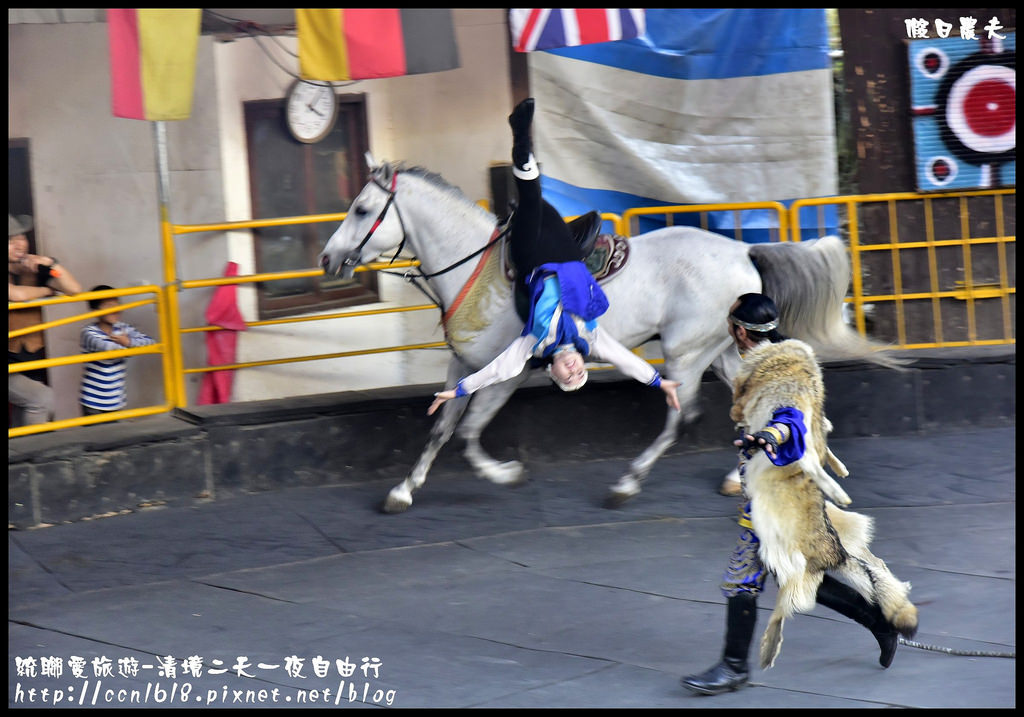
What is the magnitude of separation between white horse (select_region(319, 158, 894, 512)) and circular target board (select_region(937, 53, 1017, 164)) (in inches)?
86.6

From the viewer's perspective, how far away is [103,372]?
8.43 m

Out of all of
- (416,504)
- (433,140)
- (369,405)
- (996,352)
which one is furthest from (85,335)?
(996,352)

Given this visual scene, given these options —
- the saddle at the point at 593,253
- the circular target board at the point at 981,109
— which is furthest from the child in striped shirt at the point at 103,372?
the circular target board at the point at 981,109

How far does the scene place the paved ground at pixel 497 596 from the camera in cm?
500

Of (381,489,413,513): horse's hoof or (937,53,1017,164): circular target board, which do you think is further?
(937,53,1017,164): circular target board

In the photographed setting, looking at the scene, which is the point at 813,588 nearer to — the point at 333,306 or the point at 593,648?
the point at 593,648

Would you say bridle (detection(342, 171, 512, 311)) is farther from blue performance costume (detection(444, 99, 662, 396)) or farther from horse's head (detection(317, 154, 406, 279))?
blue performance costume (detection(444, 99, 662, 396))

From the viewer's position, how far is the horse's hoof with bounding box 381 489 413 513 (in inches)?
309

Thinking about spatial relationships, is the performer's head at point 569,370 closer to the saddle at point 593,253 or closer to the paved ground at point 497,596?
the saddle at point 593,253

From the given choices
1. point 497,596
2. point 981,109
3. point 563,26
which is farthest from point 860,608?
point 981,109

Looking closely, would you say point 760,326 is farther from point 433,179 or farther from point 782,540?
point 433,179

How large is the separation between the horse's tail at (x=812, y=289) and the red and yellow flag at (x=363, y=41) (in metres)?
2.48

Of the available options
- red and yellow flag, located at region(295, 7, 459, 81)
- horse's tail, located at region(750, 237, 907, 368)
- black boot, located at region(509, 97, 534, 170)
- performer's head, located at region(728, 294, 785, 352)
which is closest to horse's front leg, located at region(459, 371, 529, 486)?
black boot, located at region(509, 97, 534, 170)

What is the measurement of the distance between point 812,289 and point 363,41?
319 centimetres
